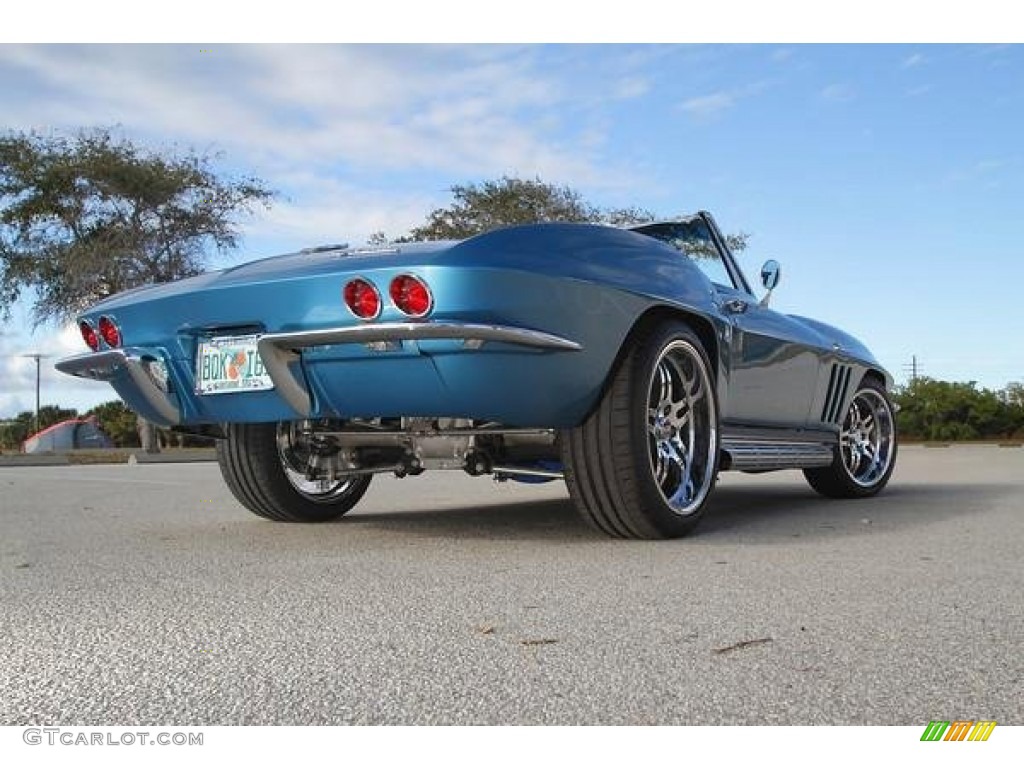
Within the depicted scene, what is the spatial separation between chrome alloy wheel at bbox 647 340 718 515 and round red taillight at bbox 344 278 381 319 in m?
1.15

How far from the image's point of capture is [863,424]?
22.1 feet

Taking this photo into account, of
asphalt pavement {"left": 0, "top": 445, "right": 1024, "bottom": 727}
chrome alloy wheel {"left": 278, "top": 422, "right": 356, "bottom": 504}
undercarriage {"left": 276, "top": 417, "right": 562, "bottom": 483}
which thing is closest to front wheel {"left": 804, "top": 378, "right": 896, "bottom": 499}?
asphalt pavement {"left": 0, "top": 445, "right": 1024, "bottom": 727}

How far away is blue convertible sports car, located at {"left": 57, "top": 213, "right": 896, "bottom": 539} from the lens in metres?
3.37

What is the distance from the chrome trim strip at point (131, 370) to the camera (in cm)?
400

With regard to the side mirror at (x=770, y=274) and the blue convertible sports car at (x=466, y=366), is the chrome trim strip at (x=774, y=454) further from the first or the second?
the side mirror at (x=770, y=274)

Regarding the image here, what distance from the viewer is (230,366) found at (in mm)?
3777

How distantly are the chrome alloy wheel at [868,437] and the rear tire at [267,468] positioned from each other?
3.25 meters

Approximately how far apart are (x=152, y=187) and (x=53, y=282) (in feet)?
10.9

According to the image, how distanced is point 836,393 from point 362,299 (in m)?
3.58

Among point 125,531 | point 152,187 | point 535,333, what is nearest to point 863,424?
point 535,333

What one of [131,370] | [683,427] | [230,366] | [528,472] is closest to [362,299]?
[230,366]

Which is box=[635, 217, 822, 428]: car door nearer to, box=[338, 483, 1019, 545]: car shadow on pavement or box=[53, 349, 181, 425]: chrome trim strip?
box=[338, 483, 1019, 545]: car shadow on pavement

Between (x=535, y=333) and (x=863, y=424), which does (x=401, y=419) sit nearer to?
(x=535, y=333)
